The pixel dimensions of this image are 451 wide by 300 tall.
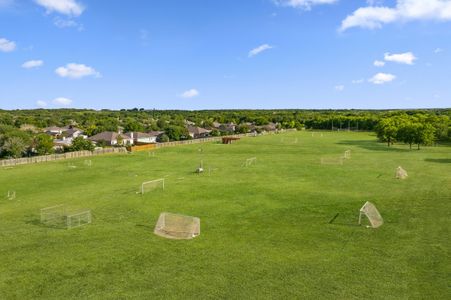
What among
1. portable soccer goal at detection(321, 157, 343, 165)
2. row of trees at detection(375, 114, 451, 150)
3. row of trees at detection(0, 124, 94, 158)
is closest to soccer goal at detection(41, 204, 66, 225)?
portable soccer goal at detection(321, 157, 343, 165)

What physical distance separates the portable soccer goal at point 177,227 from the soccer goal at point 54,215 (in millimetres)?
7318

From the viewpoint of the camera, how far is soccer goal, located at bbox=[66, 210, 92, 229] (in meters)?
24.2

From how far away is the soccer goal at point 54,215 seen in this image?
25.4 m

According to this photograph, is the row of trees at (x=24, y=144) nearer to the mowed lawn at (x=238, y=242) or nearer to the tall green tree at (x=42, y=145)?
the tall green tree at (x=42, y=145)

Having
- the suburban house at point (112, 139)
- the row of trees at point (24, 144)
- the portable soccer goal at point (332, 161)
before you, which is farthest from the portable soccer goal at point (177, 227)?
the suburban house at point (112, 139)

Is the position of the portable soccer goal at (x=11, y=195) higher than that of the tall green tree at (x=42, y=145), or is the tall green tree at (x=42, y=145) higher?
the tall green tree at (x=42, y=145)

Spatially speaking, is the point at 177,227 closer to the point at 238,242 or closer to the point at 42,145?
the point at 238,242

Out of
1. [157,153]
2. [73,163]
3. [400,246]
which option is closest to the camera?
[400,246]

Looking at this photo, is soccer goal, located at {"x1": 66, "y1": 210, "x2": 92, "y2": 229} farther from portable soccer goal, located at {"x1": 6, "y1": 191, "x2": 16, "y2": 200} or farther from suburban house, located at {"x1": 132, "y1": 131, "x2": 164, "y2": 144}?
suburban house, located at {"x1": 132, "y1": 131, "x2": 164, "y2": 144}

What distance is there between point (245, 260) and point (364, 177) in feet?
85.9

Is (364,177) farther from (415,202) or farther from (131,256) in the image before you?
Answer: (131,256)

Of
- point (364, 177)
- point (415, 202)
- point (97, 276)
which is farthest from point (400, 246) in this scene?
point (364, 177)

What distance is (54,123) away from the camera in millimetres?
147375

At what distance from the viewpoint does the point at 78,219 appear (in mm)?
25766
